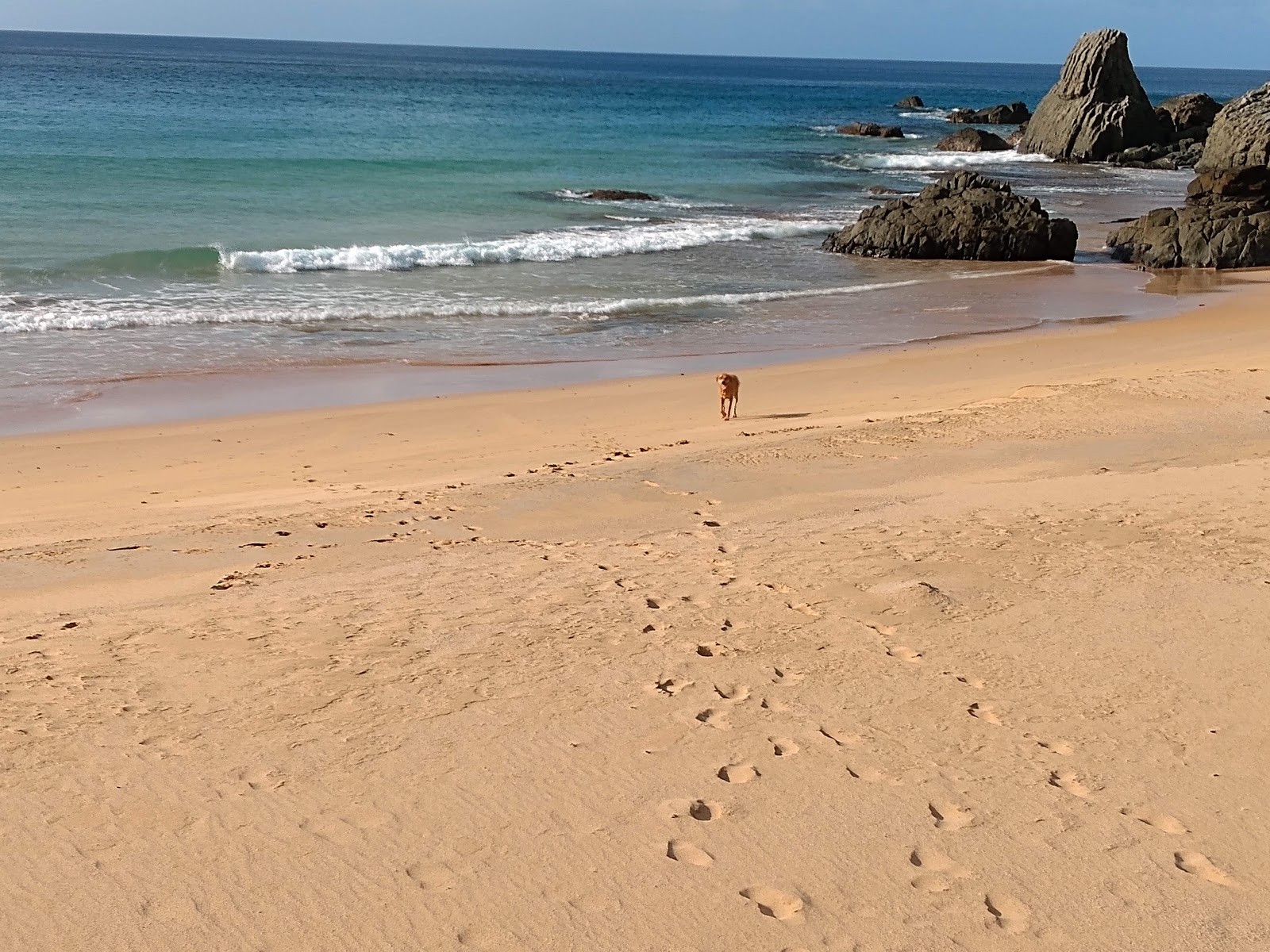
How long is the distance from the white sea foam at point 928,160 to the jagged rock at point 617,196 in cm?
1396

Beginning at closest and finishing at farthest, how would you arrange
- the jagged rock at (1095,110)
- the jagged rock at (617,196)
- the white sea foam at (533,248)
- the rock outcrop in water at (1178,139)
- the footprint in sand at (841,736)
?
the footprint in sand at (841,736) < the white sea foam at (533,248) < the jagged rock at (617,196) < the rock outcrop in water at (1178,139) < the jagged rock at (1095,110)

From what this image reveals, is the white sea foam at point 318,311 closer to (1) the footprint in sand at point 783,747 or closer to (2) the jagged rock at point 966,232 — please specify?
(2) the jagged rock at point 966,232

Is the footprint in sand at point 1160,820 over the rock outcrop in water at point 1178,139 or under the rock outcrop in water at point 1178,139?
under

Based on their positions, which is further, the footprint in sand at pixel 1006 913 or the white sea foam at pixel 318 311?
the white sea foam at pixel 318 311

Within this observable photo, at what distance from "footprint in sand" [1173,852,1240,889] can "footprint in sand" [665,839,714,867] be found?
66.3 inches

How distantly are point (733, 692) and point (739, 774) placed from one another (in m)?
0.71

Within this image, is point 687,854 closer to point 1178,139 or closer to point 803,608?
point 803,608

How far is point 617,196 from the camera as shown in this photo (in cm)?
3170

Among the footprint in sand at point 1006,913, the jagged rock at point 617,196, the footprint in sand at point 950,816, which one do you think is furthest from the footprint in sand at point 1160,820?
the jagged rock at point 617,196

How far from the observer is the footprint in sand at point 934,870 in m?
4.32

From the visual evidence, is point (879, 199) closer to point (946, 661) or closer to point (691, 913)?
point (946, 661)

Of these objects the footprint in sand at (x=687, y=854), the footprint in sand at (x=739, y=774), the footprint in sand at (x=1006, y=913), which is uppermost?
the footprint in sand at (x=739, y=774)

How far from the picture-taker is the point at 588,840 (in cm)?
453

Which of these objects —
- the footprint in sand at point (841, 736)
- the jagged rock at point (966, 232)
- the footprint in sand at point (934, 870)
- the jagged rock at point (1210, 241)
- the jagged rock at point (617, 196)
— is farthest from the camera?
the jagged rock at point (617, 196)
